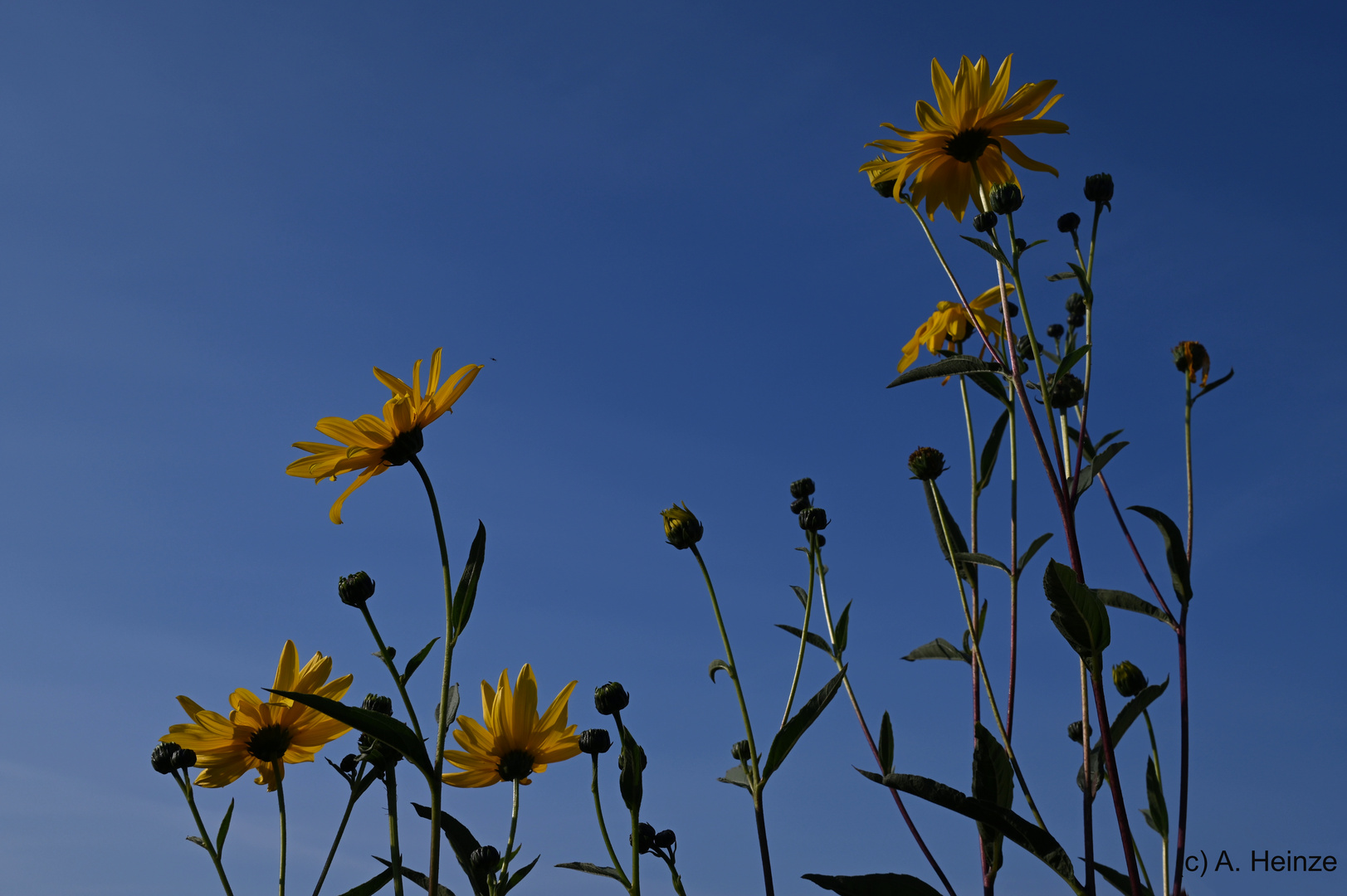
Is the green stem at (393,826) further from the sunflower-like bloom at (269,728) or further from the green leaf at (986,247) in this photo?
the green leaf at (986,247)

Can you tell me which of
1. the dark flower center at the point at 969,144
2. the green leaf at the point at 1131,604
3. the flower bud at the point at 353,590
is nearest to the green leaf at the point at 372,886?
the flower bud at the point at 353,590

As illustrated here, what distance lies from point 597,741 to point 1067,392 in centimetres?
152

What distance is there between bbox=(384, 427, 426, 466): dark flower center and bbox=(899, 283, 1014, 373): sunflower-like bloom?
1869 mm

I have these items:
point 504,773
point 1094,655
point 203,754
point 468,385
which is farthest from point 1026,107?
A: point 203,754

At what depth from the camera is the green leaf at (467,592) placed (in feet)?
4.81

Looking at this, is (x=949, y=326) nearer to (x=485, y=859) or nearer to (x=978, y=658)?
(x=978, y=658)

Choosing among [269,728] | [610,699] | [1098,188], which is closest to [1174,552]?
[1098,188]

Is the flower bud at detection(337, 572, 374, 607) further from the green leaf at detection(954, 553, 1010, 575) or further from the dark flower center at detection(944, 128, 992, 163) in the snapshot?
the dark flower center at detection(944, 128, 992, 163)

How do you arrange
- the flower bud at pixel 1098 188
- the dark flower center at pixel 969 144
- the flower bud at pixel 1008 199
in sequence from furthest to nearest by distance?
the flower bud at pixel 1098 188 < the dark flower center at pixel 969 144 < the flower bud at pixel 1008 199

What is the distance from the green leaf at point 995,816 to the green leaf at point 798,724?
200mm

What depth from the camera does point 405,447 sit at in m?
A: 1.73

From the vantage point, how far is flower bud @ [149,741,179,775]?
1853 mm

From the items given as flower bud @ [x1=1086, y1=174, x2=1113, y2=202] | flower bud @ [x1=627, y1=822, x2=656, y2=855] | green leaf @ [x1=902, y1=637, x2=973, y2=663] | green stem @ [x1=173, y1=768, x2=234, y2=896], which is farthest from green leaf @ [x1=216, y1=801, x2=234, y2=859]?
flower bud @ [x1=1086, y1=174, x2=1113, y2=202]

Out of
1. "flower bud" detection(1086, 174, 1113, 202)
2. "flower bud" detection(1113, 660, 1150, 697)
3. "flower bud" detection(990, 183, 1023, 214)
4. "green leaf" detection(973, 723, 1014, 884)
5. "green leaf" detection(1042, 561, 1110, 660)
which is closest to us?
"green leaf" detection(1042, 561, 1110, 660)
